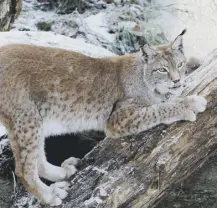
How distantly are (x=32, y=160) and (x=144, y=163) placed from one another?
2.43ft

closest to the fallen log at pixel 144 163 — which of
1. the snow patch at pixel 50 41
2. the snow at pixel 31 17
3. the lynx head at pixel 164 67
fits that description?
the lynx head at pixel 164 67

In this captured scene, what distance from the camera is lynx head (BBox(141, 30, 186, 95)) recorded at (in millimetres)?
4203

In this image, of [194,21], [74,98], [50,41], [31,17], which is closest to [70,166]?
[74,98]

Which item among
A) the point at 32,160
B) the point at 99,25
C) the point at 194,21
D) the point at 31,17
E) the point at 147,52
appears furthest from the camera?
the point at 194,21

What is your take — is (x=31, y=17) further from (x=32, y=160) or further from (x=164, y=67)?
(x=32, y=160)

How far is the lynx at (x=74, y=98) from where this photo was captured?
13.1ft

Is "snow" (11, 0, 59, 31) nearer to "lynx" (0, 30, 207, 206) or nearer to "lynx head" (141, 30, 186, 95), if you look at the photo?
"lynx" (0, 30, 207, 206)

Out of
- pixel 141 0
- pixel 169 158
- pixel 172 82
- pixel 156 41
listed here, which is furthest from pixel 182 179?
pixel 141 0

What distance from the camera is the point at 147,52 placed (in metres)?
4.30

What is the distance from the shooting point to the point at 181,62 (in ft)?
14.1

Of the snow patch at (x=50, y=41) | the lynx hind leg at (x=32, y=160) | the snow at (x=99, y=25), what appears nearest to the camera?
the lynx hind leg at (x=32, y=160)

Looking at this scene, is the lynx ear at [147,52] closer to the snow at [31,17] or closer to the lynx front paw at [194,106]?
the lynx front paw at [194,106]

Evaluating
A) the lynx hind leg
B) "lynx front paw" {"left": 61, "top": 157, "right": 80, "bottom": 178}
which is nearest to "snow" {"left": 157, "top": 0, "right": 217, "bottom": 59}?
"lynx front paw" {"left": 61, "top": 157, "right": 80, "bottom": 178}

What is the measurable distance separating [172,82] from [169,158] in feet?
1.70
